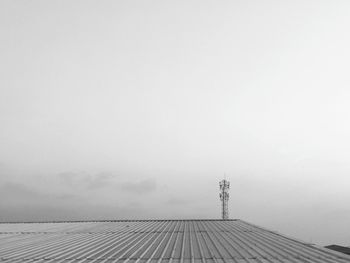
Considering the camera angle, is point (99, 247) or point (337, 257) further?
point (99, 247)

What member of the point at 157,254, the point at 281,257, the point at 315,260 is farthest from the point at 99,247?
the point at 315,260

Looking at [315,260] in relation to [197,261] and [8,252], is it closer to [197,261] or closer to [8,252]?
[197,261]

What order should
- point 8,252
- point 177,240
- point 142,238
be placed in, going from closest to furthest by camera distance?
point 8,252 → point 177,240 → point 142,238

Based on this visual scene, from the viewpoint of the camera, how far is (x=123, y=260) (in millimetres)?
17406

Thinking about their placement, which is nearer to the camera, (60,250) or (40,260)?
(40,260)

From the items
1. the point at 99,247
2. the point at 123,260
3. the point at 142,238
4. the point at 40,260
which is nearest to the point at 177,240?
the point at 142,238

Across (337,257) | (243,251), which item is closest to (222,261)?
(243,251)

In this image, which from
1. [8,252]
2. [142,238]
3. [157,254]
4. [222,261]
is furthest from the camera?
[142,238]

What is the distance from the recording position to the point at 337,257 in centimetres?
1759

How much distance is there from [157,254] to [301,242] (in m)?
9.08

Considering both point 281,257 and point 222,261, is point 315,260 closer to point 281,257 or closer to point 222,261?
point 281,257

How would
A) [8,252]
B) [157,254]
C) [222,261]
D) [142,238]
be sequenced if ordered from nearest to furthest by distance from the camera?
[222,261]
[157,254]
[8,252]
[142,238]

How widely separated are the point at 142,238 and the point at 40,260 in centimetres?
933

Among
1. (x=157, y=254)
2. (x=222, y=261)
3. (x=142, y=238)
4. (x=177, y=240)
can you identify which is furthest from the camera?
(x=142, y=238)
